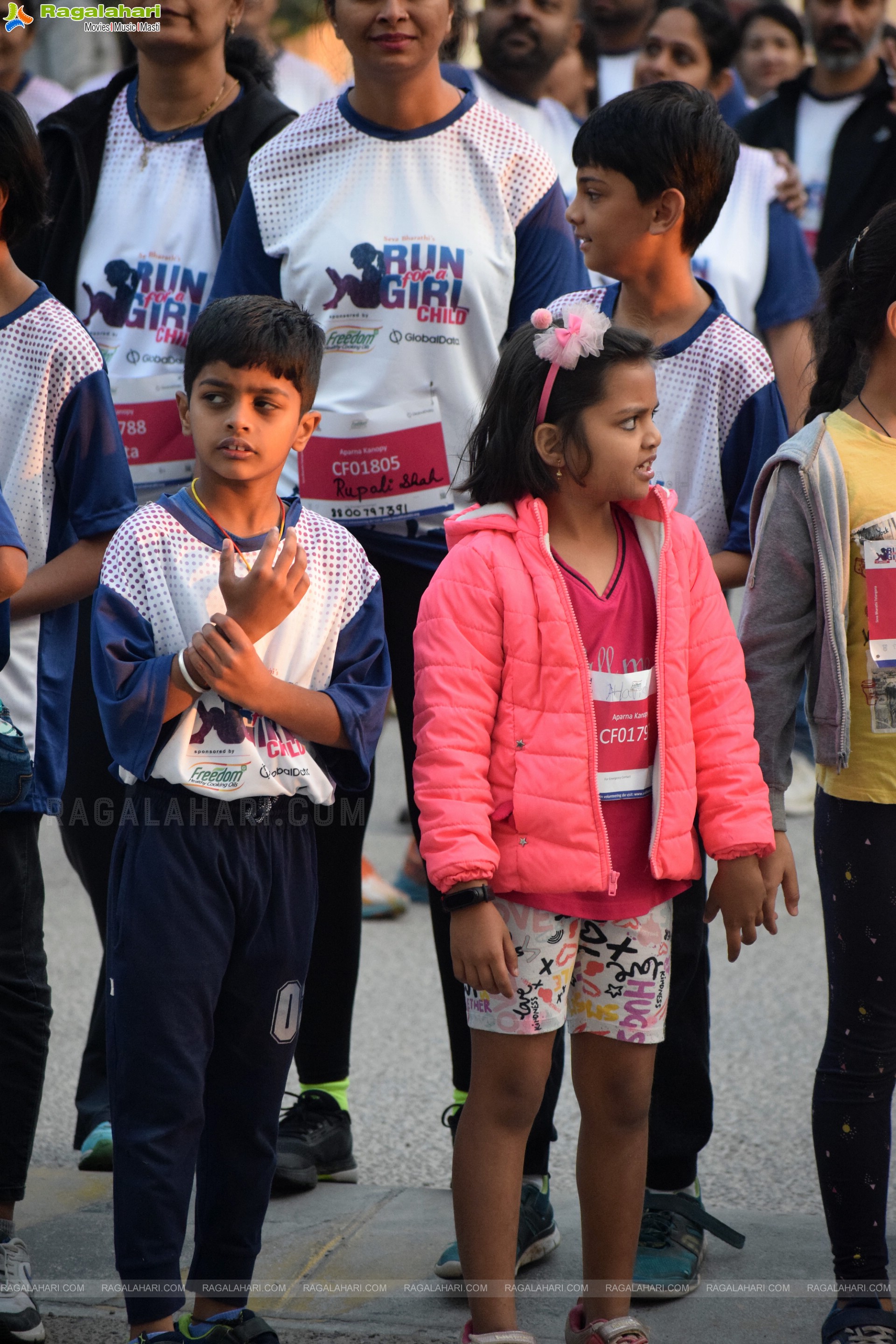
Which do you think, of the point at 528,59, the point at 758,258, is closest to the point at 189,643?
the point at 758,258

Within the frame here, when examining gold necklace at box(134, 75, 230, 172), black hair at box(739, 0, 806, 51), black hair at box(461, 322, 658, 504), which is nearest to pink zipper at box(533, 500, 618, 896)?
black hair at box(461, 322, 658, 504)

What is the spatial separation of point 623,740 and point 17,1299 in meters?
1.33

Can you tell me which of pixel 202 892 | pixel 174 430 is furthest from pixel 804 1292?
pixel 174 430

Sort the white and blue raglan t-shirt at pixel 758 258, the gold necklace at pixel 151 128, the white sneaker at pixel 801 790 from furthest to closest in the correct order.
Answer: the white sneaker at pixel 801 790 → the white and blue raglan t-shirt at pixel 758 258 → the gold necklace at pixel 151 128

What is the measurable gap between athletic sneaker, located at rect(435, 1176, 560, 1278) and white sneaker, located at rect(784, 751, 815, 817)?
3158mm

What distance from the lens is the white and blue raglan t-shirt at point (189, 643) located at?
2.29 meters

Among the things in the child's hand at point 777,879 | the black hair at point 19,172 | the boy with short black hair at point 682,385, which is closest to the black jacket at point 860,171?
the boy with short black hair at point 682,385

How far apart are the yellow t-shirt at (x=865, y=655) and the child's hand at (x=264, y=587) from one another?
87 centimetres

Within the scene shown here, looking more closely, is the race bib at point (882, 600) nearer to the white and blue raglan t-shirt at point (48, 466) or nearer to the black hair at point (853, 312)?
the black hair at point (853, 312)

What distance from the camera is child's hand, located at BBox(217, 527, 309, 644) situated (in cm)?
225

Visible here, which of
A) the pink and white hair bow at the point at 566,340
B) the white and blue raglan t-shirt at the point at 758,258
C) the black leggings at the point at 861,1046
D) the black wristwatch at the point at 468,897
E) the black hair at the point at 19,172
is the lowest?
the black leggings at the point at 861,1046

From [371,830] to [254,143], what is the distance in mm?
3287

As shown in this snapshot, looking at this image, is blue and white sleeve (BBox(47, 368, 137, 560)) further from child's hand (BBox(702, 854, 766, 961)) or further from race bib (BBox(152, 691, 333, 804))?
child's hand (BBox(702, 854, 766, 961))

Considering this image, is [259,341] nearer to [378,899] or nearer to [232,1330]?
[232,1330]
